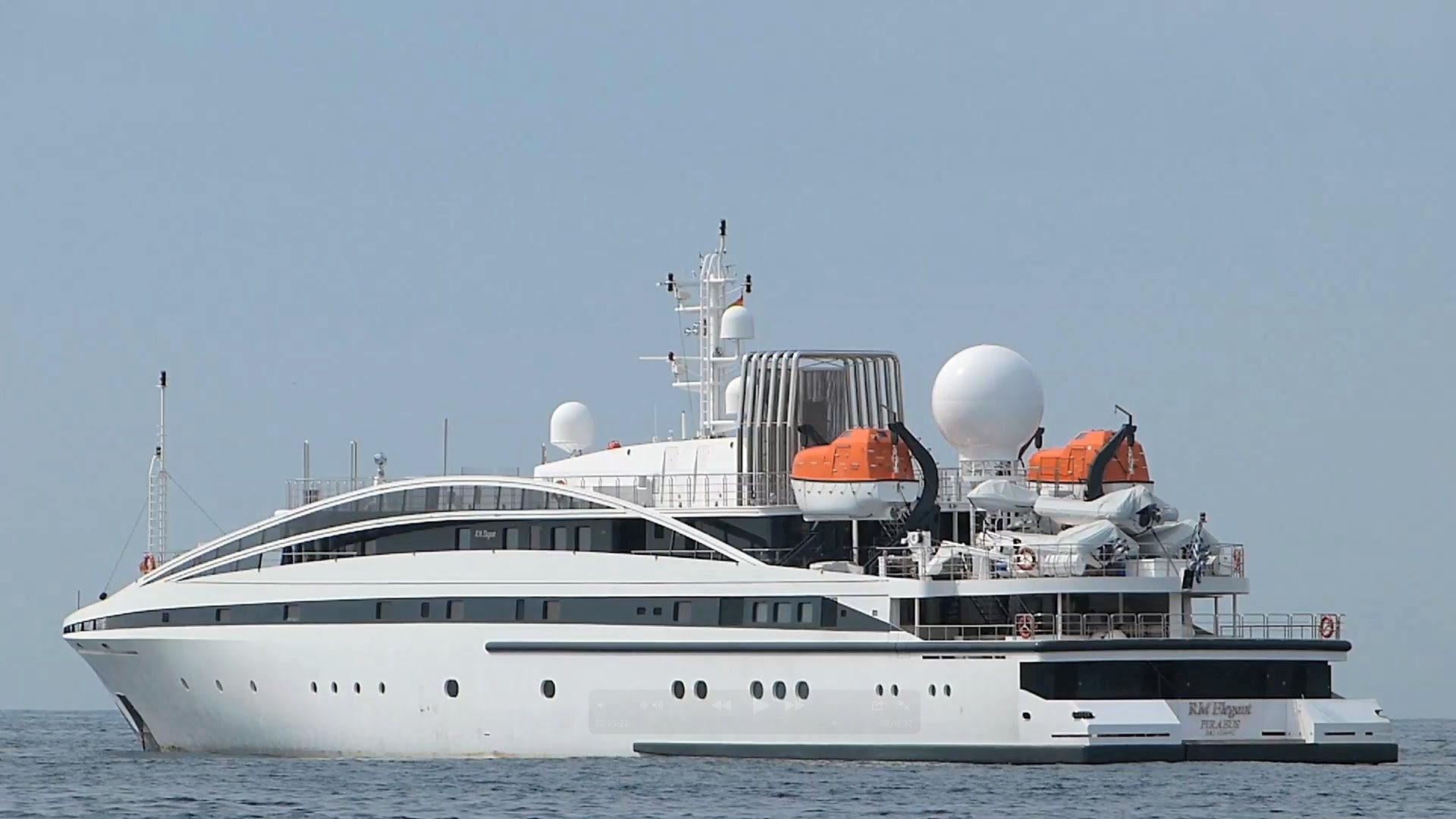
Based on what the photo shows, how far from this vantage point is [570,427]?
155 ft

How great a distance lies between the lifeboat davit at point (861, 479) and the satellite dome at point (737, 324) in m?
6.75

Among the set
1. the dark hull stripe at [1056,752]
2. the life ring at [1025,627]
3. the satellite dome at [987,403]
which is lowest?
the dark hull stripe at [1056,752]

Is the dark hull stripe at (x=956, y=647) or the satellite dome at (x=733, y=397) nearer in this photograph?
the dark hull stripe at (x=956, y=647)

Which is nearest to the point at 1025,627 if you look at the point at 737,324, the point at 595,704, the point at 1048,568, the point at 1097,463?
the point at 1048,568

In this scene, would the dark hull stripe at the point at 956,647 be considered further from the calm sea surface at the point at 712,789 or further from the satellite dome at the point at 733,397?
the satellite dome at the point at 733,397

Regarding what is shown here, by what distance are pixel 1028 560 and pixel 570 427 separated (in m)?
12.5

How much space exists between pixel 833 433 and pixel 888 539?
286cm

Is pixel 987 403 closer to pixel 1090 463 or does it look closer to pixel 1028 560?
pixel 1090 463

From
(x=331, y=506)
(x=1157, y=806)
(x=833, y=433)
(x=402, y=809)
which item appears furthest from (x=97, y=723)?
(x=1157, y=806)

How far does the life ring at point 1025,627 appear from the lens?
3647 cm

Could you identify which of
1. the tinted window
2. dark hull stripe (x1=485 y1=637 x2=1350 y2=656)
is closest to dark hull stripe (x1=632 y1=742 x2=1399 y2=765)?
the tinted window

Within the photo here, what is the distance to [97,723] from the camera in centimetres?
7006

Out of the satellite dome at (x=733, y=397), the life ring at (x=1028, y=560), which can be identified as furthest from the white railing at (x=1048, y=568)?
the satellite dome at (x=733, y=397)

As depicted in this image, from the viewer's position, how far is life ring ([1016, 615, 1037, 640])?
1436 inches
